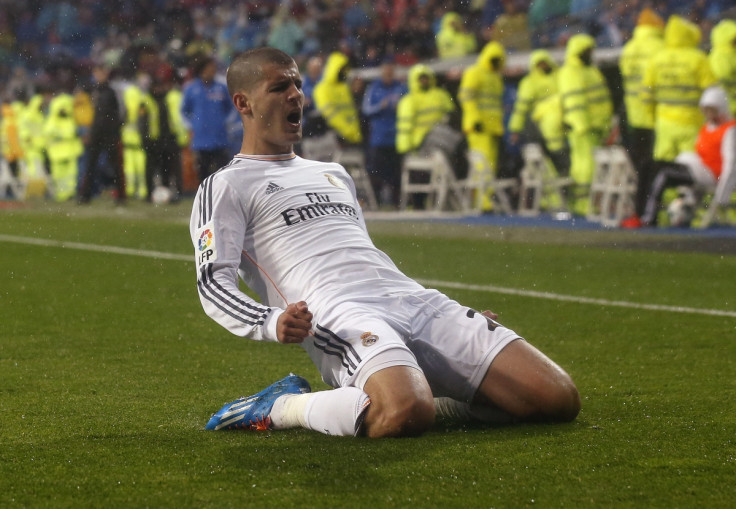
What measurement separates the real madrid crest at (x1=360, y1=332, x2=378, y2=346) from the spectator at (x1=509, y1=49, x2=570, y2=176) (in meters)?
11.8

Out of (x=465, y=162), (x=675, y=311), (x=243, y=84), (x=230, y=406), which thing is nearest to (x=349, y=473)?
(x=230, y=406)

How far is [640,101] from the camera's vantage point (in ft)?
43.7

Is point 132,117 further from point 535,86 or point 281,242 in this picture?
point 281,242

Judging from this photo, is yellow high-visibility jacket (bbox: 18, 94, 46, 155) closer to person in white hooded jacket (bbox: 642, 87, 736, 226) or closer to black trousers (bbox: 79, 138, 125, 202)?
black trousers (bbox: 79, 138, 125, 202)

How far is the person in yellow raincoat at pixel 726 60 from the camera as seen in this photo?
13.0 metres

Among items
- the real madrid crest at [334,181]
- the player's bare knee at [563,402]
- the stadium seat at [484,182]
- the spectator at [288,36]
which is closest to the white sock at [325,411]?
the player's bare knee at [563,402]

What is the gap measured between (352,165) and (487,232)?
197 inches

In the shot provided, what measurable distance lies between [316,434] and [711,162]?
9291 millimetres

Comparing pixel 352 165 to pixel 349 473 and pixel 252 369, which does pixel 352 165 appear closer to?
pixel 252 369

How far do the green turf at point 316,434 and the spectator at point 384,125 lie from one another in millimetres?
8620

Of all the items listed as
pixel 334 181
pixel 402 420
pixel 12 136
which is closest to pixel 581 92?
pixel 334 181

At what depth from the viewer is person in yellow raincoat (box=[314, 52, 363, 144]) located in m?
17.7

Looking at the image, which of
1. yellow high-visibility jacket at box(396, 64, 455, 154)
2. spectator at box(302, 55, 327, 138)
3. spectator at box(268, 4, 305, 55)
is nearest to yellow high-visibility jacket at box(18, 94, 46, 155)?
spectator at box(268, 4, 305, 55)

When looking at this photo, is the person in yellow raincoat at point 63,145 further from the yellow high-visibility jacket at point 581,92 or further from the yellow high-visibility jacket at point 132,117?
the yellow high-visibility jacket at point 581,92
